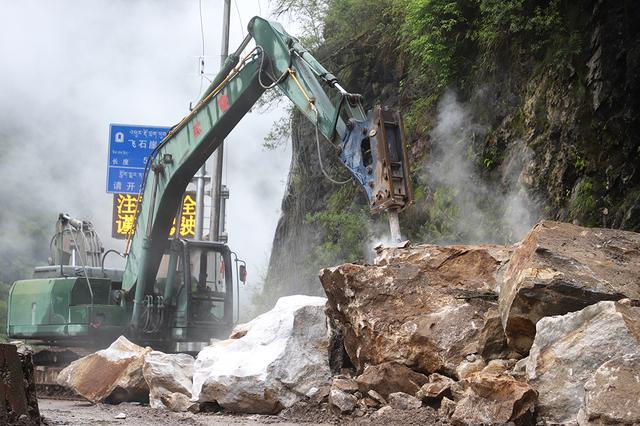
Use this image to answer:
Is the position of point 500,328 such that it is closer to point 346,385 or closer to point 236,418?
point 346,385

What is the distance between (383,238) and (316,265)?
2515 millimetres

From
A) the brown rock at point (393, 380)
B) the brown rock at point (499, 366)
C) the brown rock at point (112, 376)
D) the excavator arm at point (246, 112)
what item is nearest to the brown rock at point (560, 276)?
the brown rock at point (499, 366)

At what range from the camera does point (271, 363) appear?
7.38 meters

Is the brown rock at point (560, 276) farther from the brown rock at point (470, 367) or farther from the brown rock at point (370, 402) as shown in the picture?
the brown rock at point (370, 402)

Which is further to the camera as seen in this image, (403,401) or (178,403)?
(178,403)

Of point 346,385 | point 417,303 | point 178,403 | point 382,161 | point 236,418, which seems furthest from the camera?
point 178,403

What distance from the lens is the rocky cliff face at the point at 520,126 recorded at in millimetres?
10008

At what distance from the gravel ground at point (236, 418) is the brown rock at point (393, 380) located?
259 mm

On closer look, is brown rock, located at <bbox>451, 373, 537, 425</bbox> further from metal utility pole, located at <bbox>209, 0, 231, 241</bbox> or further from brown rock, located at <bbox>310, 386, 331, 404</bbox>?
metal utility pole, located at <bbox>209, 0, 231, 241</bbox>

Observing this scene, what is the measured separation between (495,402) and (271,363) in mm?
2764

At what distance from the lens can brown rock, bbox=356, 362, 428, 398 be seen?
624 centimetres

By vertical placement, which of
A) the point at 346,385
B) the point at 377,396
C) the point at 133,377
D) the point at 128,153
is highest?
the point at 128,153

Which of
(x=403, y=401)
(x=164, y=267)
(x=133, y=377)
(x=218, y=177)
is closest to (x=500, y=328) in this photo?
(x=403, y=401)

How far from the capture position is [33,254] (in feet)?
130
